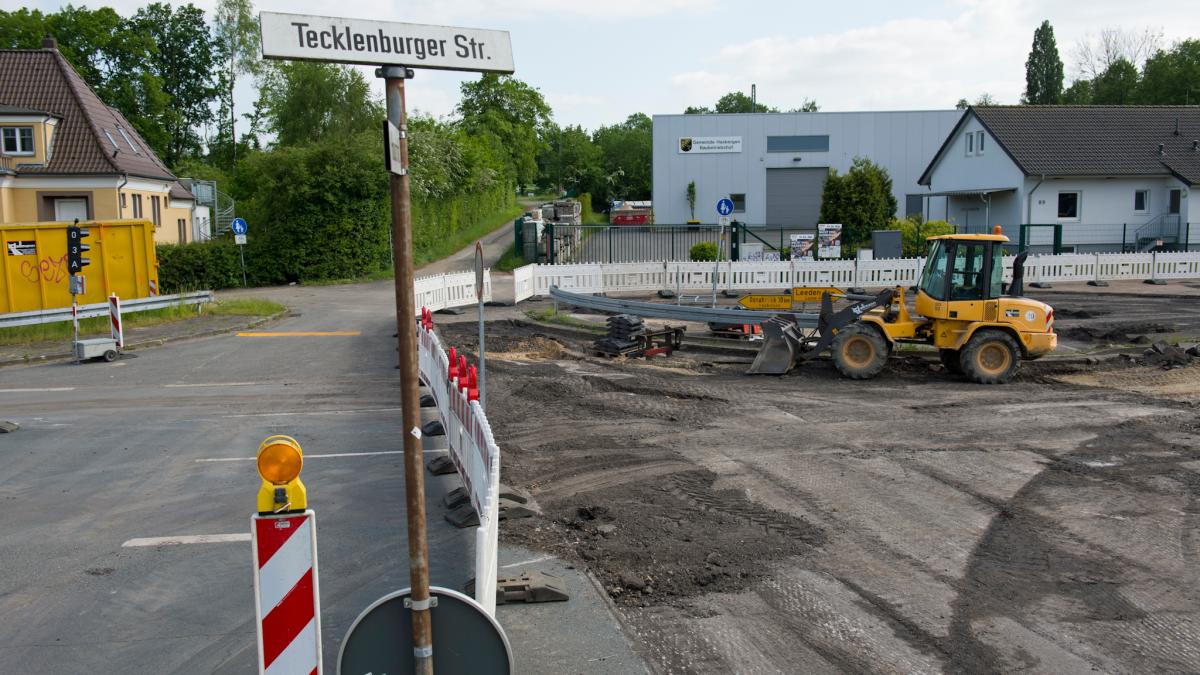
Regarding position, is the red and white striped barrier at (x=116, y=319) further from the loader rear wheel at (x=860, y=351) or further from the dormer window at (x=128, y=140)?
the dormer window at (x=128, y=140)

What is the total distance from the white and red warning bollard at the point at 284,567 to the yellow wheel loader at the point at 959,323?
43.8ft

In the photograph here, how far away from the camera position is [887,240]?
3419cm

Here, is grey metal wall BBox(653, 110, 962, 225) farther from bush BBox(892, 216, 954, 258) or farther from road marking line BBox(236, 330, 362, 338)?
road marking line BBox(236, 330, 362, 338)

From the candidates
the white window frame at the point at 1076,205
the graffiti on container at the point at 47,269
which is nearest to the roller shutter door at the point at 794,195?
the white window frame at the point at 1076,205

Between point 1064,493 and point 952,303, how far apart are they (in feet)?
23.5

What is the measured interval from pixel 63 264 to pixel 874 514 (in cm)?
2272

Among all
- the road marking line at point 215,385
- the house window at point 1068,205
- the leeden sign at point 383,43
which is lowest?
the road marking line at point 215,385

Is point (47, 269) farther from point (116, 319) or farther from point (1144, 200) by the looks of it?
point (1144, 200)

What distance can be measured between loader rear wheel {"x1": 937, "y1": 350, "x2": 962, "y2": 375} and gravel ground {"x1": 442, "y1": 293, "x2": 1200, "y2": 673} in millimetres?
639

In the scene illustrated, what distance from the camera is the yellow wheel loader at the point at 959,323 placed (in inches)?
651

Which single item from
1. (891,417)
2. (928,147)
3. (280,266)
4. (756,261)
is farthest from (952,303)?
(928,147)

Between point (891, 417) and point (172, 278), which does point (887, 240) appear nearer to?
point (891, 417)

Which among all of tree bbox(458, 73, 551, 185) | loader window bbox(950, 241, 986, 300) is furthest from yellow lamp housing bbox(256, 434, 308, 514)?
tree bbox(458, 73, 551, 185)

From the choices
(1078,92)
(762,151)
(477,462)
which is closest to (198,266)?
(762,151)
